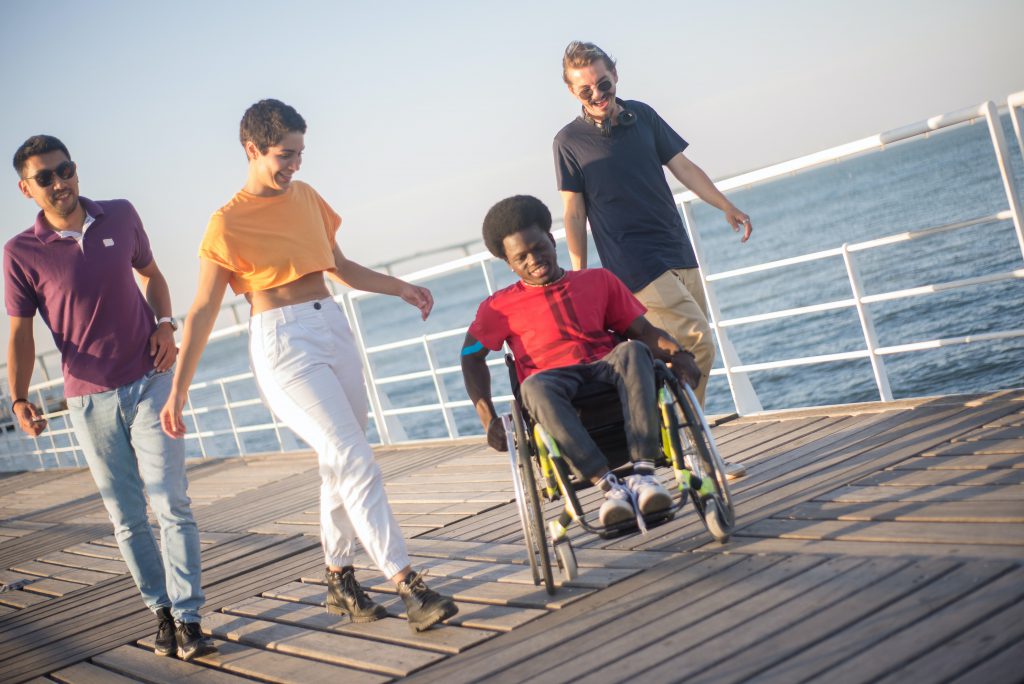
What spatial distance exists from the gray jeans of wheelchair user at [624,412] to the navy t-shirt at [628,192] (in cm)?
97

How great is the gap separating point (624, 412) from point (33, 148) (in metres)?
1.95

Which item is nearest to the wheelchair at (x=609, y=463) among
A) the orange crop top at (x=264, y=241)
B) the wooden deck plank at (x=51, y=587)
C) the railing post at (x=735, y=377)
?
the orange crop top at (x=264, y=241)

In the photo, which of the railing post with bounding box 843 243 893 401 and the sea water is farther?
the sea water

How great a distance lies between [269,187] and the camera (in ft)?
10.2

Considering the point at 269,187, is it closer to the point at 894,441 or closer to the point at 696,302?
the point at 696,302

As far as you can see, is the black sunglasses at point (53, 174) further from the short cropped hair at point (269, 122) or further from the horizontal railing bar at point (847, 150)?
the horizontal railing bar at point (847, 150)

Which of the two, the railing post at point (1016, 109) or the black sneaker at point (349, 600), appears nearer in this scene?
the black sneaker at point (349, 600)

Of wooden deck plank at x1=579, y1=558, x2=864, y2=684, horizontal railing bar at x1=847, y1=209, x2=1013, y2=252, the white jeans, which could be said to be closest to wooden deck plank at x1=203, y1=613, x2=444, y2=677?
the white jeans

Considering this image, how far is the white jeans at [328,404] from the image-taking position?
9.70ft

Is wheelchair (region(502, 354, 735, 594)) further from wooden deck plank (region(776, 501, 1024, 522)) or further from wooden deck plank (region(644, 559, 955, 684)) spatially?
wooden deck plank (region(644, 559, 955, 684))

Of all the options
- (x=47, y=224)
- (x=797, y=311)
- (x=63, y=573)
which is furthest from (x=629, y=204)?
(x=63, y=573)

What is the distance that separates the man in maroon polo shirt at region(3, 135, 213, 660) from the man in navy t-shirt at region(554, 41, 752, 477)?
150cm

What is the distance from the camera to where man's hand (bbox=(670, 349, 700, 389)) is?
117 inches

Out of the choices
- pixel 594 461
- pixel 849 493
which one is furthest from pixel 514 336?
pixel 849 493
